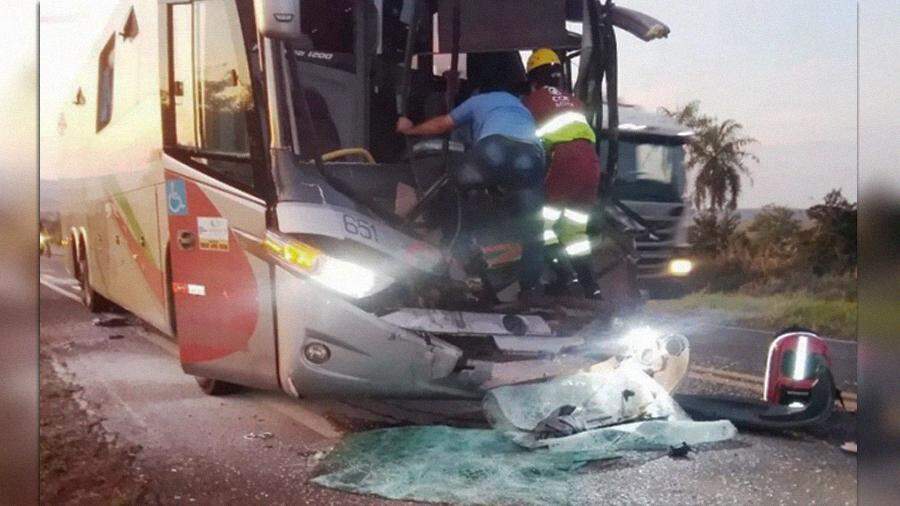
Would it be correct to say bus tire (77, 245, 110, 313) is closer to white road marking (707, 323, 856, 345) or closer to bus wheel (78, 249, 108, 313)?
bus wheel (78, 249, 108, 313)

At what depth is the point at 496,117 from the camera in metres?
2.71

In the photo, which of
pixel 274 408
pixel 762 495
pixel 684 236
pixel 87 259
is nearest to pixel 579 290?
pixel 684 236

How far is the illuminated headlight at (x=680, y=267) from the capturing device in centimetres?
267

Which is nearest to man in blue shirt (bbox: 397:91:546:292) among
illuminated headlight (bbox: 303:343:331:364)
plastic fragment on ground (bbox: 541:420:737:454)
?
plastic fragment on ground (bbox: 541:420:737:454)

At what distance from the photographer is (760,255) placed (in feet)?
8.79

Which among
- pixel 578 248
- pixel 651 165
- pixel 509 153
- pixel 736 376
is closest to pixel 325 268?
pixel 509 153

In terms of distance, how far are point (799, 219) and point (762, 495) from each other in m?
0.73

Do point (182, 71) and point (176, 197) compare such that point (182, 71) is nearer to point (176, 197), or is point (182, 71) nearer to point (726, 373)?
point (176, 197)

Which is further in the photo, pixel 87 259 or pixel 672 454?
pixel 87 259

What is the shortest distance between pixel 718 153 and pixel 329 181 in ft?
3.39

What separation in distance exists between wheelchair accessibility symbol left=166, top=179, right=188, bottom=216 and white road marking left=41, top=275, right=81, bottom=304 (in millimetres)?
350

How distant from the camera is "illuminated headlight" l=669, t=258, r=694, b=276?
8.75 ft

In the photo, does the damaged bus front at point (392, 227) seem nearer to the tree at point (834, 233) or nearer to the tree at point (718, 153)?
the tree at point (718, 153)

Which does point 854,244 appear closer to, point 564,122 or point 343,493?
point 564,122
